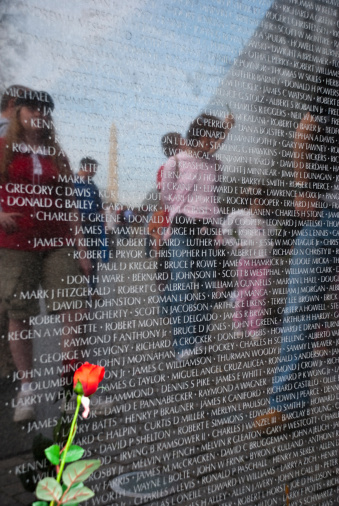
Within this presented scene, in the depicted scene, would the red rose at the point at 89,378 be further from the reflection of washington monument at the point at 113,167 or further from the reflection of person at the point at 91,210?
the reflection of washington monument at the point at 113,167

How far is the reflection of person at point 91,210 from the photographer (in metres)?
2.27

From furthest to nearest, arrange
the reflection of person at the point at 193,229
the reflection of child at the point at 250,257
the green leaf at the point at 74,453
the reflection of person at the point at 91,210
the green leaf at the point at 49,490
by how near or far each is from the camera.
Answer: the reflection of child at the point at 250,257, the reflection of person at the point at 193,229, the reflection of person at the point at 91,210, the green leaf at the point at 74,453, the green leaf at the point at 49,490

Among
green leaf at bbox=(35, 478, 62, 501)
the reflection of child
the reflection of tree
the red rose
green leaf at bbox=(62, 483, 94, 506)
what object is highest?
the reflection of tree

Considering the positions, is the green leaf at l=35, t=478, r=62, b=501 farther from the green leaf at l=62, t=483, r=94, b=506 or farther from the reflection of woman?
the reflection of woman

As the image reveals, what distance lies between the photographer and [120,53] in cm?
234

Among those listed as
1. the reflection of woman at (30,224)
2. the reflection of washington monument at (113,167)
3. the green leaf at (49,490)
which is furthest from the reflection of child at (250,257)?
the green leaf at (49,490)

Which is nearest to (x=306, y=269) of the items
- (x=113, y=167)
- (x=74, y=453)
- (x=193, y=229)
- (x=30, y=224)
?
(x=193, y=229)

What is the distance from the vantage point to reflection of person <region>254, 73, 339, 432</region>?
9.87 feet

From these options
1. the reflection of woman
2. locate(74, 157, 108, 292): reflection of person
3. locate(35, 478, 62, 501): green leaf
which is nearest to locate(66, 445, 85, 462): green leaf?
locate(35, 478, 62, 501): green leaf

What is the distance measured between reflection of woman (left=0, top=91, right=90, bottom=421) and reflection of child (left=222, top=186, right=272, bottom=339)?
0.86m

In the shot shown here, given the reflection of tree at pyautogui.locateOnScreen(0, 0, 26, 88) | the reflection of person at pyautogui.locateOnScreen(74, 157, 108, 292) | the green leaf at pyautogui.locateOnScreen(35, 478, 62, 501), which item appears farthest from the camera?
the reflection of person at pyautogui.locateOnScreen(74, 157, 108, 292)

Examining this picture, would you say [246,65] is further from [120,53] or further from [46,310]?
[46,310]

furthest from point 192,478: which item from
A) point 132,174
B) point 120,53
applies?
point 120,53

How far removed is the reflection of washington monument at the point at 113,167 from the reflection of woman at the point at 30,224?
19 centimetres
